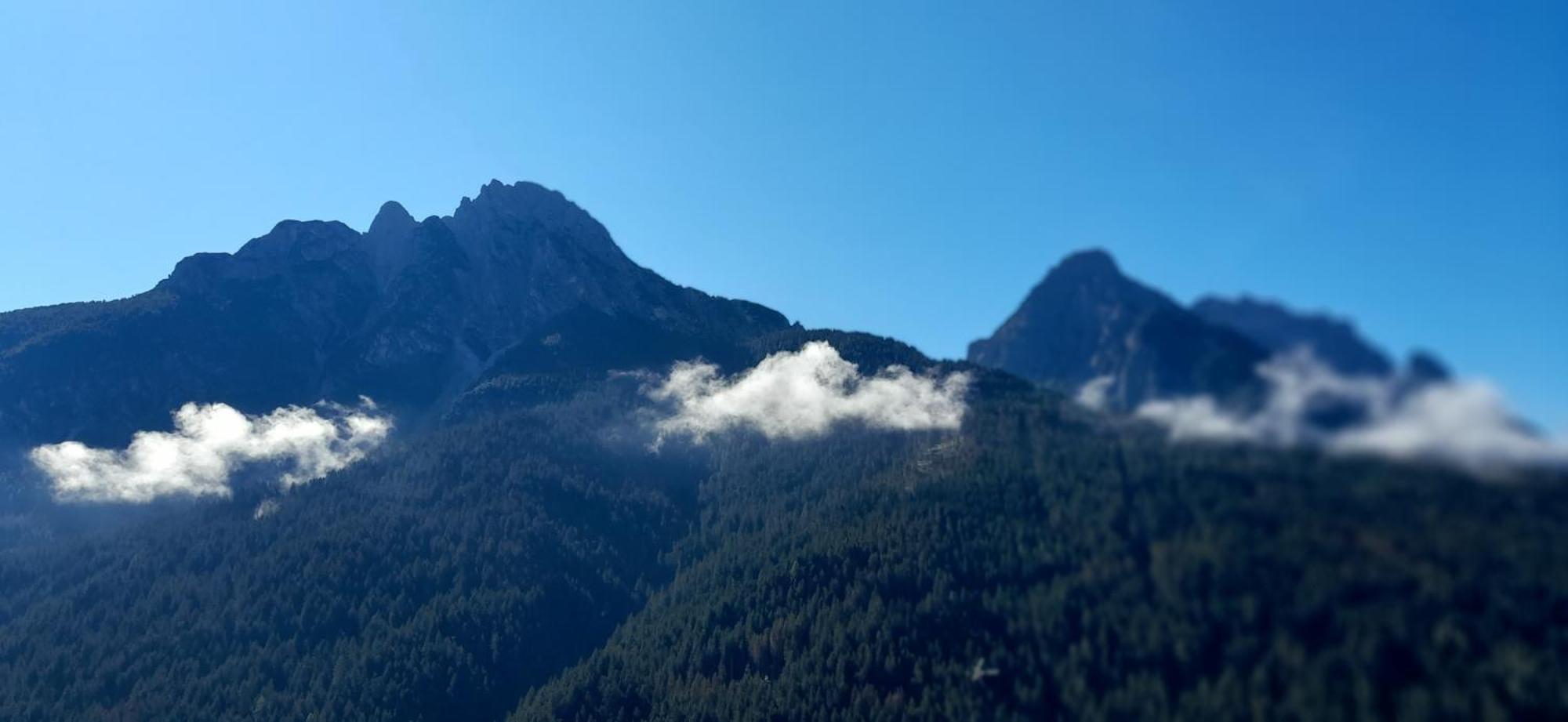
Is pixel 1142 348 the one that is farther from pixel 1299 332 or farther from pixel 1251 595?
pixel 1251 595

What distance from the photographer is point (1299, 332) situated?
95.0 m

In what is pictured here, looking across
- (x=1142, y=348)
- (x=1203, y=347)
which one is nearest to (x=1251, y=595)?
(x=1203, y=347)

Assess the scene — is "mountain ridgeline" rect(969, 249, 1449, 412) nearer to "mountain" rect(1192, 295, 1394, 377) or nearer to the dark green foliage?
"mountain" rect(1192, 295, 1394, 377)

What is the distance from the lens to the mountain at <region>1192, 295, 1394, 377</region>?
3275 inches

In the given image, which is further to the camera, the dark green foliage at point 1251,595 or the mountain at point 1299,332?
the mountain at point 1299,332

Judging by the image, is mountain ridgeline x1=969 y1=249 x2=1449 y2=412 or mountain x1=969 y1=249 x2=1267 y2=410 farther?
mountain x1=969 y1=249 x2=1267 y2=410

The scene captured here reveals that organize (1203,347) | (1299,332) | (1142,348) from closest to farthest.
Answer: (1299,332), (1203,347), (1142,348)

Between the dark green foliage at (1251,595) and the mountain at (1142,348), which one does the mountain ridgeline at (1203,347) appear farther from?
the dark green foliage at (1251,595)

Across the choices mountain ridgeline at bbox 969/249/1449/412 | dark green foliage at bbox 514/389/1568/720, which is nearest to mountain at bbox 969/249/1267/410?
mountain ridgeline at bbox 969/249/1449/412

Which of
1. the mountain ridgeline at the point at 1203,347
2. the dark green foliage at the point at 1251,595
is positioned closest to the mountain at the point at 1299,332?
the mountain ridgeline at the point at 1203,347

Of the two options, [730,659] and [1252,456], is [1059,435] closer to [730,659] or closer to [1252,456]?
[1252,456]

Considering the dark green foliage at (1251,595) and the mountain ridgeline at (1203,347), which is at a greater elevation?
the mountain ridgeline at (1203,347)

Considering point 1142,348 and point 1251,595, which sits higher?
point 1142,348

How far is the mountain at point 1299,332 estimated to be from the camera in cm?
8319
